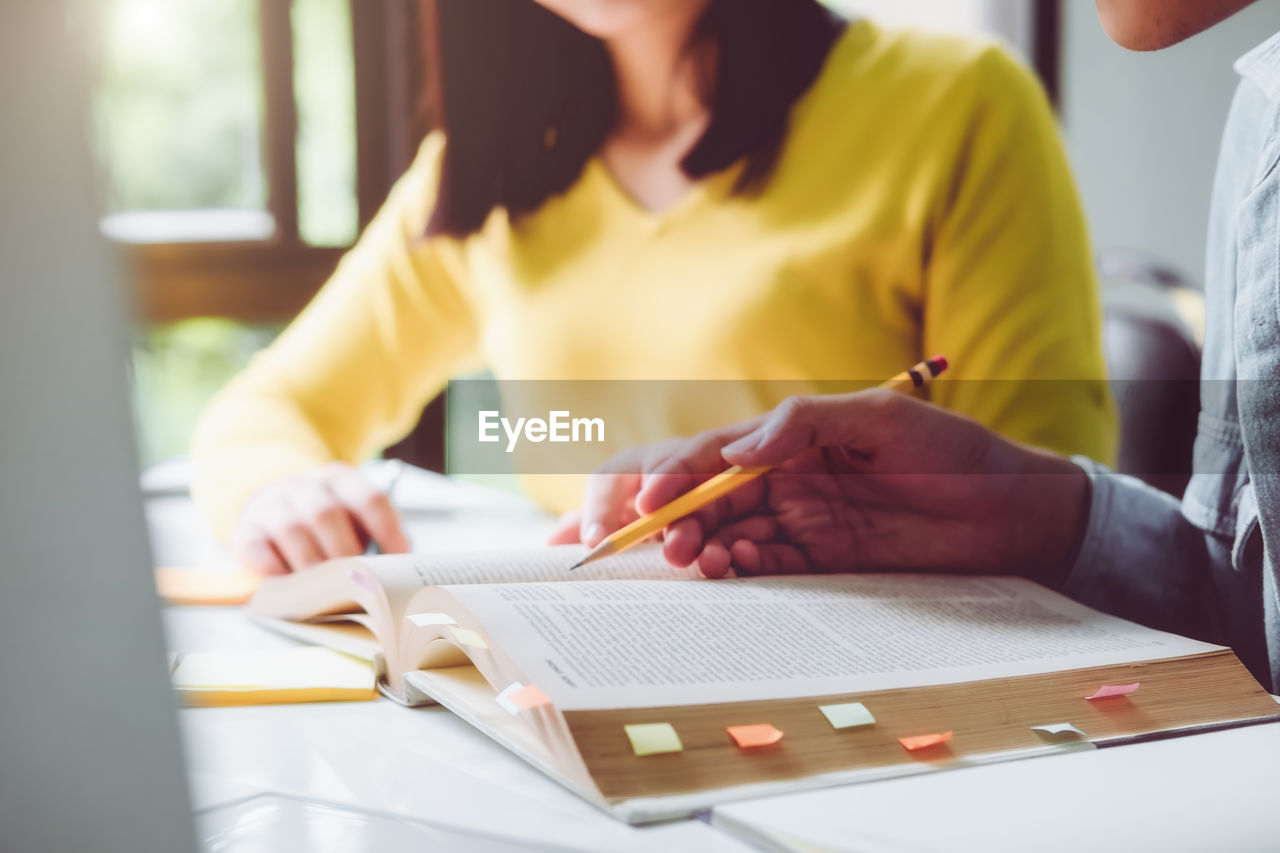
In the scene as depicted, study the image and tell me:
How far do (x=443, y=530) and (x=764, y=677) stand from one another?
15.1 inches

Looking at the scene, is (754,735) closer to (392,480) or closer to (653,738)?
(653,738)

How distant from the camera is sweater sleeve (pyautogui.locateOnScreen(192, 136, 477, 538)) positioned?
2.33ft

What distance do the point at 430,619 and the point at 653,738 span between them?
0.32 ft

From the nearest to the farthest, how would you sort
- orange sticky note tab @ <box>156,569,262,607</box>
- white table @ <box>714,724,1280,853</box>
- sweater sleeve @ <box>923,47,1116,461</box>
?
white table @ <box>714,724,1280,853</box>
orange sticky note tab @ <box>156,569,262,607</box>
sweater sleeve @ <box>923,47,1116,461</box>

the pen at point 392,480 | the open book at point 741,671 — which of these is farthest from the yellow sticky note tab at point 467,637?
the pen at point 392,480

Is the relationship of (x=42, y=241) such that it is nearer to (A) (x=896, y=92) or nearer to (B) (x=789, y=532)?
(B) (x=789, y=532)

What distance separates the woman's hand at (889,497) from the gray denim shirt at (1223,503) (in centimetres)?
2

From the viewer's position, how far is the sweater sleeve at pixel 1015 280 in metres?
0.59

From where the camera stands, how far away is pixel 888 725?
0.27 m

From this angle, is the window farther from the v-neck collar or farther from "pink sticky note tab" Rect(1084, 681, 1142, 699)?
"pink sticky note tab" Rect(1084, 681, 1142, 699)

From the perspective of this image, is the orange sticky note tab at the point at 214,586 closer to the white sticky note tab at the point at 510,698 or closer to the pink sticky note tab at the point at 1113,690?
the white sticky note tab at the point at 510,698

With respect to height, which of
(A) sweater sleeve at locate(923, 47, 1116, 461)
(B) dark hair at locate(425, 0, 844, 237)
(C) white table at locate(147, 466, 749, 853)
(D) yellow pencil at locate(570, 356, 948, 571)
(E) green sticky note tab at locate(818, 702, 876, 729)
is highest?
(B) dark hair at locate(425, 0, 844, 237)
